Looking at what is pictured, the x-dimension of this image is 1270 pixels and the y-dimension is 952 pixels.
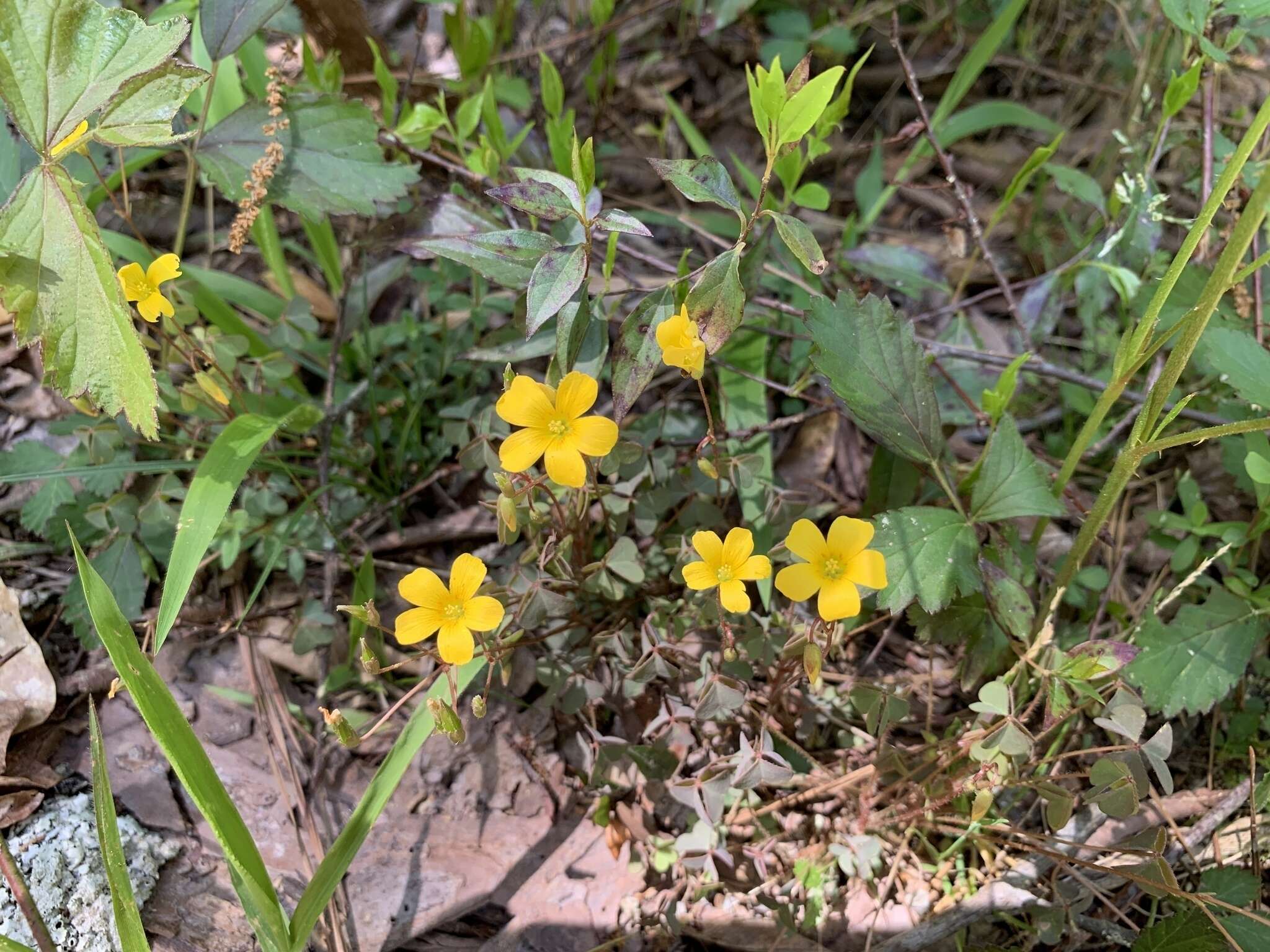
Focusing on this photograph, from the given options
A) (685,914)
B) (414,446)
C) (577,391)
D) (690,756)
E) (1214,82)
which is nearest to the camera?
(577,391)

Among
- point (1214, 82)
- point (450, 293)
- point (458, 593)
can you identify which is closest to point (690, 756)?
point (458, 593)

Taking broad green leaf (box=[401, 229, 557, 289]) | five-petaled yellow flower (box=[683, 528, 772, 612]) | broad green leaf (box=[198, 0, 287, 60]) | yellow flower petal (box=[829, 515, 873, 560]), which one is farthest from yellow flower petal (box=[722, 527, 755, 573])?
broad green leaf (box=[198, 0, 287, 60])

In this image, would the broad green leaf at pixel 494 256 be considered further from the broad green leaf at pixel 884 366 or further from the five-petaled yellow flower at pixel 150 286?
the broad green leaf at pixel 884 366

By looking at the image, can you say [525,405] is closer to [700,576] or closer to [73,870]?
[700,576]

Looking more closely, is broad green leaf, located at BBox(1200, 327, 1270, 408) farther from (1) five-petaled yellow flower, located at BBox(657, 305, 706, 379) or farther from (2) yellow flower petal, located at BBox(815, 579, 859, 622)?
(1) five-petaled yellow flower, located at BBox(657, 305, 706, 379)

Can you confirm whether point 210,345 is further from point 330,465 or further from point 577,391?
point 577,391

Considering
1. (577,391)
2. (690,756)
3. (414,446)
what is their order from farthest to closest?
1. (414,446)
2. (690,756)
3. (577,391)
